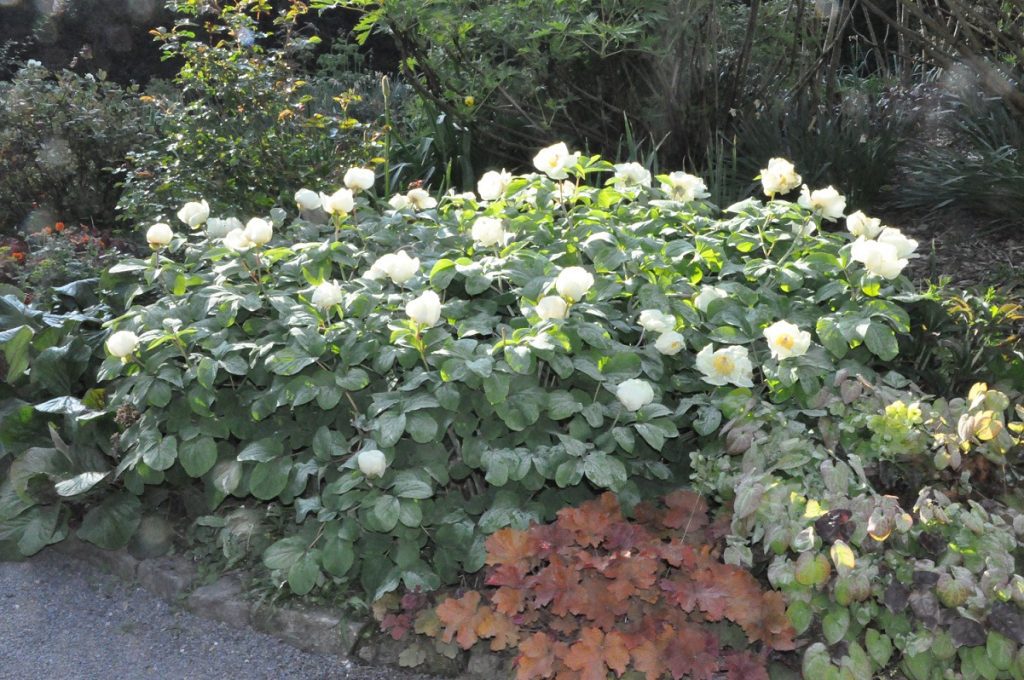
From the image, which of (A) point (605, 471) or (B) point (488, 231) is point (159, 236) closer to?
(B) point (488, 231)

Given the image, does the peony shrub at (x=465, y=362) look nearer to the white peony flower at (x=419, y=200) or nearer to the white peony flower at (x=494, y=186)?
the white peony flower at (x=494, y=186)

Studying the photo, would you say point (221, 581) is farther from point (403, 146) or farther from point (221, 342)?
point (403, 146)

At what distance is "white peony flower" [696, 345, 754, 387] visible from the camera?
10.2 feet

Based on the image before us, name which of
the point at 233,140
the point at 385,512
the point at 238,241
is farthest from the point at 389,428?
the point at 233,140

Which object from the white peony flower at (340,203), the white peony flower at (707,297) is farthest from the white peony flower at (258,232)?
the white peony flower at (707,297)

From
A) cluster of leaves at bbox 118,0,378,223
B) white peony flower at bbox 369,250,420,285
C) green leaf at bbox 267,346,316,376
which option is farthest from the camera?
cluster of leaves at bbox 118,0,378,223

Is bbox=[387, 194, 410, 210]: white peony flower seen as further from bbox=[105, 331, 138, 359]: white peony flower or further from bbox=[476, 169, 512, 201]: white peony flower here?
bbox=[105, 331, 138, 359]: white peony flower

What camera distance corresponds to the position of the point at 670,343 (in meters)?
3.16

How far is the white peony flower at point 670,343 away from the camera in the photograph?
3.16m

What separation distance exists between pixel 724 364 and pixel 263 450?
1.46 m

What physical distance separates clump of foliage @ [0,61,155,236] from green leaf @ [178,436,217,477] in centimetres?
342

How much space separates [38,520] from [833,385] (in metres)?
2.72

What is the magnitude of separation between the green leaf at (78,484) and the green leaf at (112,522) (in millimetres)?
96

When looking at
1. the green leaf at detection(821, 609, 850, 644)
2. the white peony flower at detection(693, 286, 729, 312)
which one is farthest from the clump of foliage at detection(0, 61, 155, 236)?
the green leaf at detection(821, 609, 850, 644)
